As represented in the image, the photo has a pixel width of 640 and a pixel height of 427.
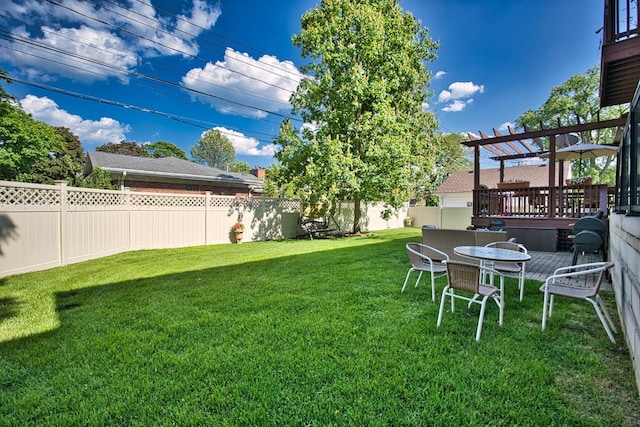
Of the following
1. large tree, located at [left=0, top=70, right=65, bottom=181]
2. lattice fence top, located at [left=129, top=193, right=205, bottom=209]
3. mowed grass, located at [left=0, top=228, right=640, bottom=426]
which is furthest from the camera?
large tree, located at [left=0, top=70, right=65, bottom=181]

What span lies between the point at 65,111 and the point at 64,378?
18201 mm

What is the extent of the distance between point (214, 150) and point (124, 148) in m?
11.3

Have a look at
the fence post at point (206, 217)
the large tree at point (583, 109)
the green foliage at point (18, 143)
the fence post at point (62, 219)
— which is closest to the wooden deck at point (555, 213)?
the fence post at point (206, 217)

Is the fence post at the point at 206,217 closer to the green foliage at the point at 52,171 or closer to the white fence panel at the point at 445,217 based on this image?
the green foliage at the point at 52,171

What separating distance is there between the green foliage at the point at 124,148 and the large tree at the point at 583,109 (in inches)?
1462

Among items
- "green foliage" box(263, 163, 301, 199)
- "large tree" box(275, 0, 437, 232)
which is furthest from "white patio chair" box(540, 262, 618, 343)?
"green foliage" box(263, 163, 301, 199)

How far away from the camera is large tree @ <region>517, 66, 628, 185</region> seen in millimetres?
18266

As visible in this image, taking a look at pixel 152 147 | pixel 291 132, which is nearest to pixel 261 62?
pixel 291 132

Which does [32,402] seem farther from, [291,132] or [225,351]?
[291,132]

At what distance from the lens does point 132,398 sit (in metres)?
1.98

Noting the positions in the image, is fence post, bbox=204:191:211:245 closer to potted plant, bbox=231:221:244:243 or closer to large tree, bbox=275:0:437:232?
potted plant, bbox=231:221:244:243

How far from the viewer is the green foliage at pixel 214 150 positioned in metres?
42.4

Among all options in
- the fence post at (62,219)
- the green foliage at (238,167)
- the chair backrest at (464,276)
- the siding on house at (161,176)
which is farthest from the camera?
the green foliage at (238,167)

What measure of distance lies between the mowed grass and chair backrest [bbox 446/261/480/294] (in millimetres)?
427
